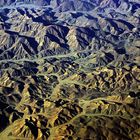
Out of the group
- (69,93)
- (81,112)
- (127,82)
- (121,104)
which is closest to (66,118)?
(81,112)

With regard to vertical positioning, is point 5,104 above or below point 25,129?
below

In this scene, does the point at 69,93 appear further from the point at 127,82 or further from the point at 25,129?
the point at 25,129

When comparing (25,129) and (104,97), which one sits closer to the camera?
(25,129)

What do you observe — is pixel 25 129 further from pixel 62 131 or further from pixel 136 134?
Answer: pixel 136 134

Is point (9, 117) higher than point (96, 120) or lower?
lower

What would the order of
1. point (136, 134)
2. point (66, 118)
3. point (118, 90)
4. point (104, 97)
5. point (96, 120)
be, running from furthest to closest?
point (118, 90) → point (104, 97) → point (66, 118) → point (96, 120) → point (136, 134)

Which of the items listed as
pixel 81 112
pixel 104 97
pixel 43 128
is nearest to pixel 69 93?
pixel 104 97

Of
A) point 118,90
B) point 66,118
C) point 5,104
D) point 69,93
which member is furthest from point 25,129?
point 118,90

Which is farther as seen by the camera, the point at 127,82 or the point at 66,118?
the point at 127,82

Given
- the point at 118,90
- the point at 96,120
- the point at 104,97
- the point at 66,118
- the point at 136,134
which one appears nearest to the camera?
the point at 136,134
